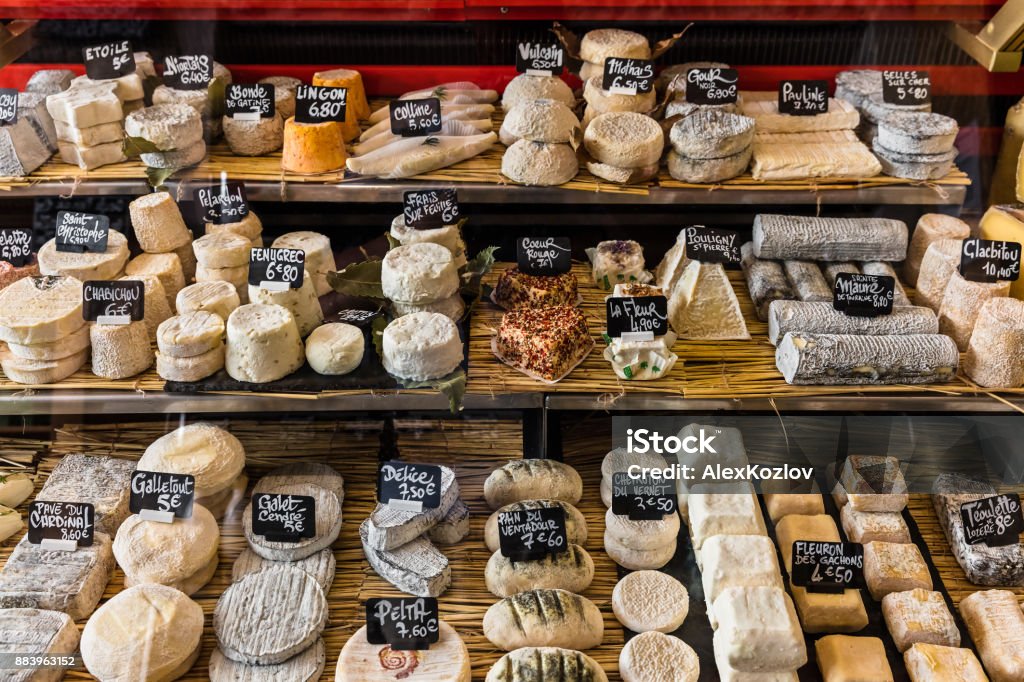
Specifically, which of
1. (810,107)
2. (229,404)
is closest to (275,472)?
(229,404)

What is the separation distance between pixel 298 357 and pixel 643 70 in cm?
135

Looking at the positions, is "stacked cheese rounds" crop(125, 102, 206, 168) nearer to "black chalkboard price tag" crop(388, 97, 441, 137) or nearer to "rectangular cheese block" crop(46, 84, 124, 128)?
"rectangular cheese block" crop(46, 84, 124, 128)

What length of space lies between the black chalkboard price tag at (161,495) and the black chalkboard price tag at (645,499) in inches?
44.3

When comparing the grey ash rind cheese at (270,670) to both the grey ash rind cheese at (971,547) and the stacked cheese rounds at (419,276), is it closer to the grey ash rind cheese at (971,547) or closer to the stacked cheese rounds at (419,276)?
Result: the stacked cheese rounds at (419,276)

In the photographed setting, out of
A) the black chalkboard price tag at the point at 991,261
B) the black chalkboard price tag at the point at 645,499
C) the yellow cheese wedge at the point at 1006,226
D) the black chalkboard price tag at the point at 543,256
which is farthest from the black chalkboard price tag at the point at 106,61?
the yellow cheese wedge at the point at 1006,226

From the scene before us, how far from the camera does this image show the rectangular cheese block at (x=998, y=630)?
7.28 ft

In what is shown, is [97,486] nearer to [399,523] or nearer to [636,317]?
[399,523]

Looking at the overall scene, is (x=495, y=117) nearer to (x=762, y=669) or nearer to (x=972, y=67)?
(x=972, y=67)

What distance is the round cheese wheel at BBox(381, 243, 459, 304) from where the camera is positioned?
2.51 meters

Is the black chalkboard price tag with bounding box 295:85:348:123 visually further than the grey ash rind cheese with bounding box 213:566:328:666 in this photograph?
Yes

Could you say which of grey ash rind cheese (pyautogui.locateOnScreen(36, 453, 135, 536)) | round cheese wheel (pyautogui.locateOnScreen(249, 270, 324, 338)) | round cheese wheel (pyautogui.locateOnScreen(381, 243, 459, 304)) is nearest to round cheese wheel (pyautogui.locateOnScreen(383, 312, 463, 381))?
round cheese wheel (pyautogui.locateOnScreen(381, 243, 459, 304))

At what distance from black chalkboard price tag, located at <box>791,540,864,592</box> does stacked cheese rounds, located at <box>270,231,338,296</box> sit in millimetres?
1494

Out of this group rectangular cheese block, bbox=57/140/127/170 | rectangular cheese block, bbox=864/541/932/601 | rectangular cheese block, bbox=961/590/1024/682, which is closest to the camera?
rectangular cheese block, bbox=961/590/1024/682

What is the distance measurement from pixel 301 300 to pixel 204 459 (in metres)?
0.49
